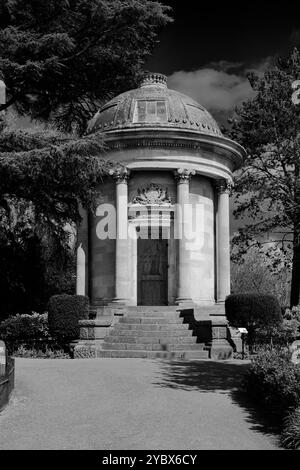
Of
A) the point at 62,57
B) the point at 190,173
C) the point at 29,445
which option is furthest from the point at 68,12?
the point at 29,445

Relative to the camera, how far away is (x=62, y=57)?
21.1 meters

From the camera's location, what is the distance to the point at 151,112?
23734mm

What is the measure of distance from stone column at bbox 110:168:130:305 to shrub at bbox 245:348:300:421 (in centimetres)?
1130

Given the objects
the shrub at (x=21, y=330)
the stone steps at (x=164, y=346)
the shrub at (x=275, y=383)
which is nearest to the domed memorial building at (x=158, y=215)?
the shrub at (x=21, y=330)

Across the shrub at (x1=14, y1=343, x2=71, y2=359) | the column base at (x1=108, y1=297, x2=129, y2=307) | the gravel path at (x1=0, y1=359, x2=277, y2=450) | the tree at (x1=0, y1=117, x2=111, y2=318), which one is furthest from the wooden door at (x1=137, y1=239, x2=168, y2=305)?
the gravel path at (x1=0, y1=359, x2=277, y2=450)

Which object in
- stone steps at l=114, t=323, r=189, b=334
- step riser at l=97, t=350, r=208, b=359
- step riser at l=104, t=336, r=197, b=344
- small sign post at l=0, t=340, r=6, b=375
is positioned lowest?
step riser at l=97, t=350, r=208, b=359

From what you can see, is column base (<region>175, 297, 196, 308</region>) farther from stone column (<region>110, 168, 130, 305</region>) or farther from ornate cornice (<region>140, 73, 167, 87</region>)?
ornate cornice (<region>140, 73, 167, 87</region>)

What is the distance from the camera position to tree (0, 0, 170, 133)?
58.8ft

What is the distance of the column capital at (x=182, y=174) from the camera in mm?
22188

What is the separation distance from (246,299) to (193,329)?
6.57 ft

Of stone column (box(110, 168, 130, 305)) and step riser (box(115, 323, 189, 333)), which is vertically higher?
stone column (box(110, 168, 130, 305))

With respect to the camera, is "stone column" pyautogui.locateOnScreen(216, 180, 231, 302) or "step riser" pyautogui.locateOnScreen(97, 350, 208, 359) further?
"stone column" pyautogui.locateOnScreen(216, 180, 231, 302)

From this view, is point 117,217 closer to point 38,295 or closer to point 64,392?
point 38,295

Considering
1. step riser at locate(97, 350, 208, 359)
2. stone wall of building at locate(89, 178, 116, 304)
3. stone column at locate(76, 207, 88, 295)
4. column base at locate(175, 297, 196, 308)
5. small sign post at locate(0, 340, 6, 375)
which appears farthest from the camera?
stone column at locate(76, 207, 88, 295)
